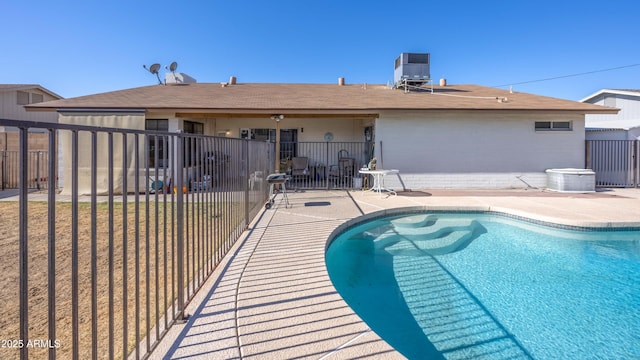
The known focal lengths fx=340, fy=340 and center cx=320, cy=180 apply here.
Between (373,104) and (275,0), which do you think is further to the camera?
(275,0)

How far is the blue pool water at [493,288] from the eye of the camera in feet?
9.64

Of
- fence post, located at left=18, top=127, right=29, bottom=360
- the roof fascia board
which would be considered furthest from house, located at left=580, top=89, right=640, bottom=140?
fence post, located at left=18, top=127, right=29, bottom=360

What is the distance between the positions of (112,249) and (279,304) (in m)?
1.37

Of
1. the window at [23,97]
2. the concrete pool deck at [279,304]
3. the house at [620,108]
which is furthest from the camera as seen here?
the window at [23,97]

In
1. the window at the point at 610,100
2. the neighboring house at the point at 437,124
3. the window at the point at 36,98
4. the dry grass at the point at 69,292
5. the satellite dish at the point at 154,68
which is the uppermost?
the window at the point at 36,98

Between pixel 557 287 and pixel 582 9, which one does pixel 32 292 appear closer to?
pixel 557 287

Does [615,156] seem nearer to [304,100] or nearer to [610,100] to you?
[610,100]

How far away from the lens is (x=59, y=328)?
99.0 inches

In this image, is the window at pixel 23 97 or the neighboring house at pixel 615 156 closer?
the neighboring house at pixel 615 156

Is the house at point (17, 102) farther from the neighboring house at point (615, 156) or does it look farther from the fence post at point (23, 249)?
the neighboring house at point (615, 156)

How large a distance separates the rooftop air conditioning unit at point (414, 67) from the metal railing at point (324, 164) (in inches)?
124

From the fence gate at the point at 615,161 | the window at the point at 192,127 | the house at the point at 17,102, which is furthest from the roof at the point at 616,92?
the house at the point at 17,102

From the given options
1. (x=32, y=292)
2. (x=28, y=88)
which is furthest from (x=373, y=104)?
(x=28, y=88)

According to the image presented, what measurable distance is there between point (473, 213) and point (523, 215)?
102 centimetres
